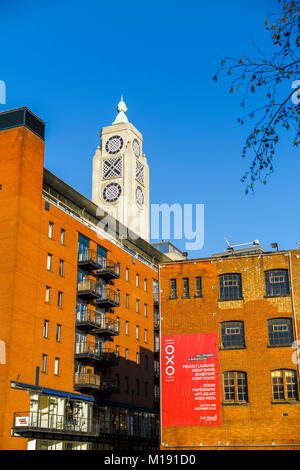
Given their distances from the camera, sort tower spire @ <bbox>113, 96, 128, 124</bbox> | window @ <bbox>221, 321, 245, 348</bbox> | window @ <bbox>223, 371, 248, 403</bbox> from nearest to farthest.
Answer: window @ <bbox>223, 371, 248, 403</bbox> < window @ <bbox>221, 321, 245, 348</bbox> < tower spire @ <bbox>113, 96, 128, 124</bbox>

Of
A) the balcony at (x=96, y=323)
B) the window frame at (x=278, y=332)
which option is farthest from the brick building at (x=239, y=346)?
the balcony at (x=96, y=323)

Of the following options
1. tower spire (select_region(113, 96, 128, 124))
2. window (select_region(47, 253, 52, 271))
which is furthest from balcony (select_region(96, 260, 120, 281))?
tower spire (select_region(113, 96, 128, 124))

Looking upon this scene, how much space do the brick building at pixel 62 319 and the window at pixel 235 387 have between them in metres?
14.6

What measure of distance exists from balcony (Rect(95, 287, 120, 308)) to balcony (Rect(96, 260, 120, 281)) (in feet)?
4.18

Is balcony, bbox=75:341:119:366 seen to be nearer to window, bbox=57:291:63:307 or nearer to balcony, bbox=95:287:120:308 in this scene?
balcony, bbox=95:287:120:308

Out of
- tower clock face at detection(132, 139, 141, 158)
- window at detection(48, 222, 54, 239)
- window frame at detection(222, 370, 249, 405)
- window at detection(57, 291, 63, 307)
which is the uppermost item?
tower clock face at detection(132, 139, 141, 158)

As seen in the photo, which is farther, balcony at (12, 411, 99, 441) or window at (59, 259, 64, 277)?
window at (59, 259, 64, 277)

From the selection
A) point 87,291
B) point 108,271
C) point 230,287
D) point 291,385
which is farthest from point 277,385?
point 108,271

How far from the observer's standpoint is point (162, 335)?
40.4 metres

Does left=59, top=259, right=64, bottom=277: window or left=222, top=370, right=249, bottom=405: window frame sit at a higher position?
left=59, top=259, right=64, bottom=277: window

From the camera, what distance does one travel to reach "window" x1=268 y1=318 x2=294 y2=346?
1474 inches

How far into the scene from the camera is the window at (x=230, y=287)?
39656 millimetres

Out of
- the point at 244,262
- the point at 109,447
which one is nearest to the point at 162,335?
the point at 244,262
